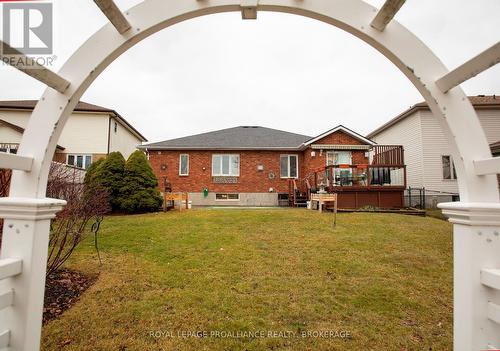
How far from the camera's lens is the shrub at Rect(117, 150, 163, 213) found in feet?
37.6

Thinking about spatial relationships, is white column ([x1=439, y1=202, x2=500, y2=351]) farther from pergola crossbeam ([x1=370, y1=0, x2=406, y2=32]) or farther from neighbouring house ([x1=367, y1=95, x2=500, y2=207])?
neighbouring house ([x1=367, y1=95, x2=500, y2=207])

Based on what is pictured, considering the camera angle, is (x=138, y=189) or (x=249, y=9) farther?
(x=138, y=189)

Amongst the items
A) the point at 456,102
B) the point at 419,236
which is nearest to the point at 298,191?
the point at 419,236

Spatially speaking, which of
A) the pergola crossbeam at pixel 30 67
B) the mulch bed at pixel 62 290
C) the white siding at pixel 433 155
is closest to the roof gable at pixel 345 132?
the white siding at pixel 433 155

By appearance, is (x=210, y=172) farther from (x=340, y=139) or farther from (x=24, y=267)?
(x=24, y=267)

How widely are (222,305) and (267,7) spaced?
320 centimetres

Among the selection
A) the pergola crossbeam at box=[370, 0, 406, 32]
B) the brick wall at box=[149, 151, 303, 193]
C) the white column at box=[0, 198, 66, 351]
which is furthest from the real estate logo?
the brick wall at box=[149, 151, 303, 193]

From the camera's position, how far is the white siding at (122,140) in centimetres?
2121

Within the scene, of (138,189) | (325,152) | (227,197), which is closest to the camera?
(138,189)

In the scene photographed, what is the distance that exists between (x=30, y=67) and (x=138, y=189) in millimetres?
11166

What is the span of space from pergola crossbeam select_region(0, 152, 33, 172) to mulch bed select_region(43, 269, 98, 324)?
2.38 meters

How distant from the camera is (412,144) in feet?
54.5

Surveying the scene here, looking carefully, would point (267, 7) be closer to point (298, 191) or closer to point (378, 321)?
point (378, 321)

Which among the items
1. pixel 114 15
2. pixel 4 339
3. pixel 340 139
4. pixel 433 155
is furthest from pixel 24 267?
pixel 433 155
